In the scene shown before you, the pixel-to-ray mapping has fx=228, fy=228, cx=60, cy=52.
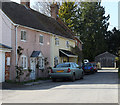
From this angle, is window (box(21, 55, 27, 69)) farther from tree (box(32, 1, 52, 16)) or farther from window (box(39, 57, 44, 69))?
tree (box(32, 1, 52, 16))

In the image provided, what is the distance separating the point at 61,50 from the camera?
30.3m

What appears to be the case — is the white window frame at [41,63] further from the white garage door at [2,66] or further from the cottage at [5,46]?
the white garage door at [2,66]

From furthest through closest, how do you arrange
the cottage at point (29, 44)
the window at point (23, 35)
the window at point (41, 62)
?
the window at point (41, 62), the window at point (23, 35), the cottage at point (29, 44)

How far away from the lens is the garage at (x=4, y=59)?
18016 mm

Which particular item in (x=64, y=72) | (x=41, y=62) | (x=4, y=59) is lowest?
(x=64, y=72)

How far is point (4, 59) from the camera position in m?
18.5

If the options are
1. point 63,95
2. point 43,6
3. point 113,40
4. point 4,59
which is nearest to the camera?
point 63,95

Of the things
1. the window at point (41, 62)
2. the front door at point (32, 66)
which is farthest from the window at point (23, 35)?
the window at point (41, 62)

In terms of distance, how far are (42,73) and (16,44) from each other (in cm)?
599

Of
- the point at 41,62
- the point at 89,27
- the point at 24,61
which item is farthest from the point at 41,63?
the point at 89,27

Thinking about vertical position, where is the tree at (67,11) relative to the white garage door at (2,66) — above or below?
above

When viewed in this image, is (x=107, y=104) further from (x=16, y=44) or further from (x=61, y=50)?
(x=61, y=50)

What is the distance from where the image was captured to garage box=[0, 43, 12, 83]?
Answer: 1802 cm

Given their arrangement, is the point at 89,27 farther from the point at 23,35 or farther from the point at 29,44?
the point at 23,35
